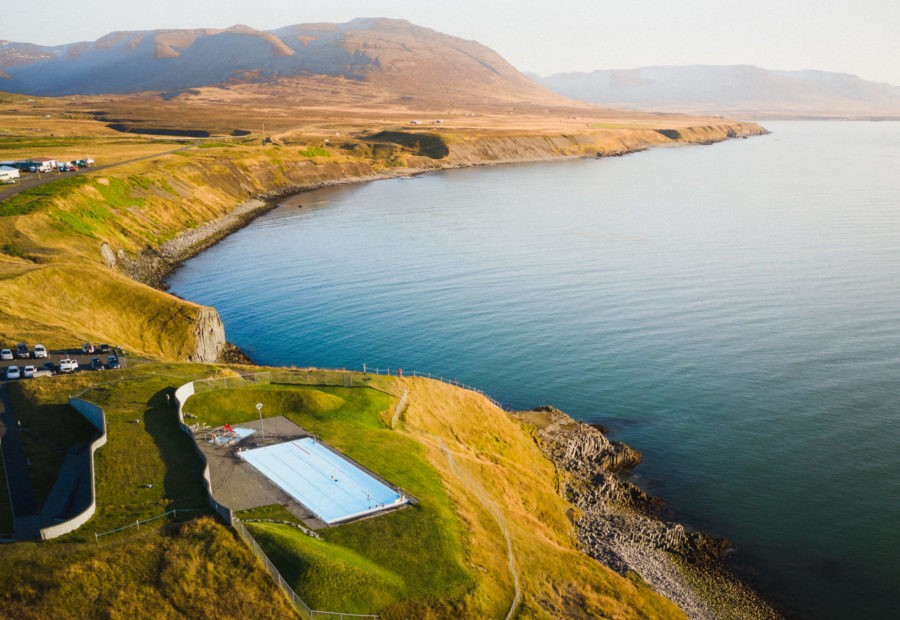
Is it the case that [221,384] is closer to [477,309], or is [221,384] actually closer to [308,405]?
[308,405]

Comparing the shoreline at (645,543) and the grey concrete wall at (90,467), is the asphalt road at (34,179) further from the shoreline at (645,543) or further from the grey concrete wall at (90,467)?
the shoreline at (645,543)

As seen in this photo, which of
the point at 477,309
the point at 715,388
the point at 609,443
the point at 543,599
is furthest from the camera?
the point at 477,309

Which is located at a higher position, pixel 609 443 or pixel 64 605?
pixel 64 605

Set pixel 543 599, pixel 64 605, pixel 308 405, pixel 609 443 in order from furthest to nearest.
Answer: pixel 609 443, pixel 308 405, pixel 543 599, pixel 64 605

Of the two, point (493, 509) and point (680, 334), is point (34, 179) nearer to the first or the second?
point (680, 334)

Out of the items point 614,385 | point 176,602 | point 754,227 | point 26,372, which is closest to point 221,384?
point 26,372

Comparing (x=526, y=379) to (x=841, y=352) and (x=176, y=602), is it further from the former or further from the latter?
(x=176, y=602)

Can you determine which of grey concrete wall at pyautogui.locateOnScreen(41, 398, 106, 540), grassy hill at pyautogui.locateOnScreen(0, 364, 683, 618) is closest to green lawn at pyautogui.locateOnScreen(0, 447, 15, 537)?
grassy hill at pyautogui.locateOnScreen(0, 364, 683, 618)

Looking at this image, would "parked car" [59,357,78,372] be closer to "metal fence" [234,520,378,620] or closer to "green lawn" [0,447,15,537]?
"green lawn" [0,447,15,537]

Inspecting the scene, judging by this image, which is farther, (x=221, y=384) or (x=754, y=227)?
(x=754, y=227)
